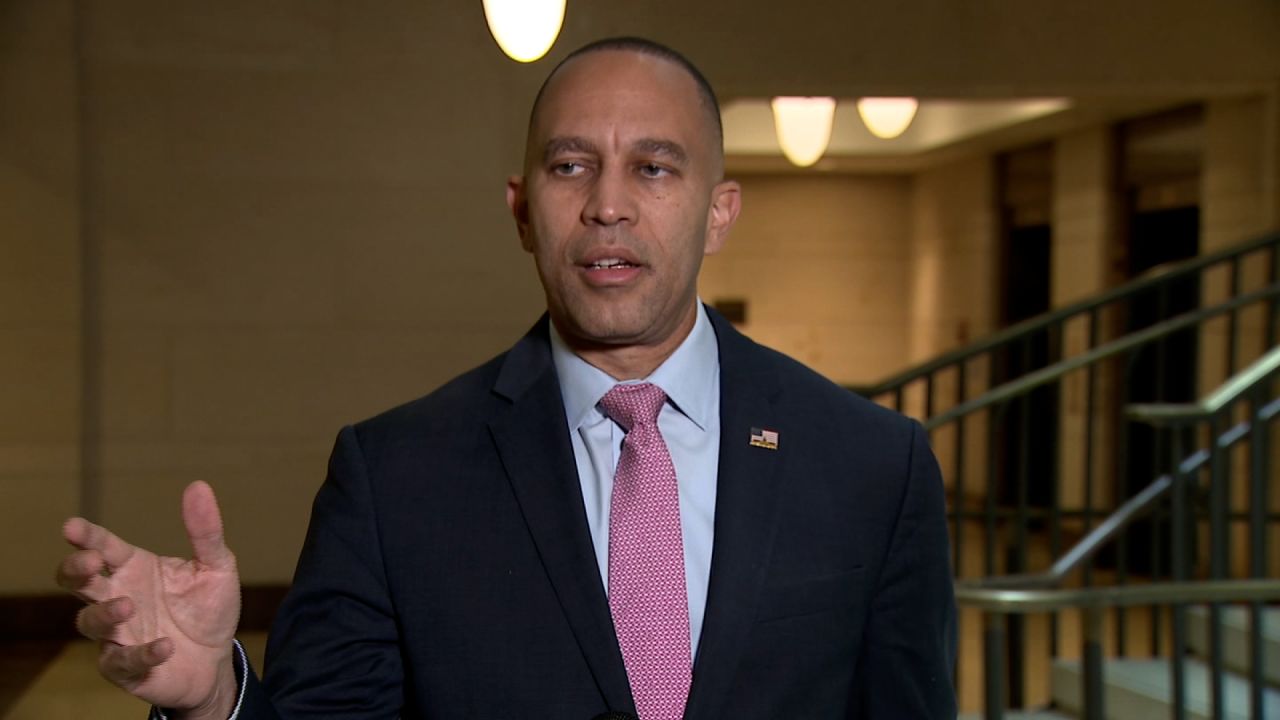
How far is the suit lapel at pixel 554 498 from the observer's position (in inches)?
54.4

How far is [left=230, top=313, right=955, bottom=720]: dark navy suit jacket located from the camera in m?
1.39

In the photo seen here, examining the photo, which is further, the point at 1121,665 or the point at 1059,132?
the point at 1059,132

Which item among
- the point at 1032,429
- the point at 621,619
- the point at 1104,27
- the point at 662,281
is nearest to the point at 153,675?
the point at 621,619

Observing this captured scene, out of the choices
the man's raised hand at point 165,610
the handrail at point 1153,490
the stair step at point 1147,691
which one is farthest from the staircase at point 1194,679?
the man's raised hand at point 165,610

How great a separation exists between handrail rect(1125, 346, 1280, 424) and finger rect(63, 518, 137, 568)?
325 centimetres

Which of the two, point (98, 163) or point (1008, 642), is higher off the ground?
point (98, 163)

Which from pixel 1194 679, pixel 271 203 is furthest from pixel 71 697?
pixel 1194 679

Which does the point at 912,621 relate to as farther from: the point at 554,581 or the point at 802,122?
the point at 802,122

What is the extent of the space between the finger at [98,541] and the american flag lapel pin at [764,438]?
616 millimetres

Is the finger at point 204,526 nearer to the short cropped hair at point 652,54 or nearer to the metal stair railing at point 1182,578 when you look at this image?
the short cropped hair at point 652,54

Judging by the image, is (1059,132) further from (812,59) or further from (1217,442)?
(1217,442)

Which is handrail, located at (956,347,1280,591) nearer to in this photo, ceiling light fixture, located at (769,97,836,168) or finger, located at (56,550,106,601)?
ceiling light fixture, located at (769,97,836,168)

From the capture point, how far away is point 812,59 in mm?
5273

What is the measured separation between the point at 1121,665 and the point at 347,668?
12.0 feet
